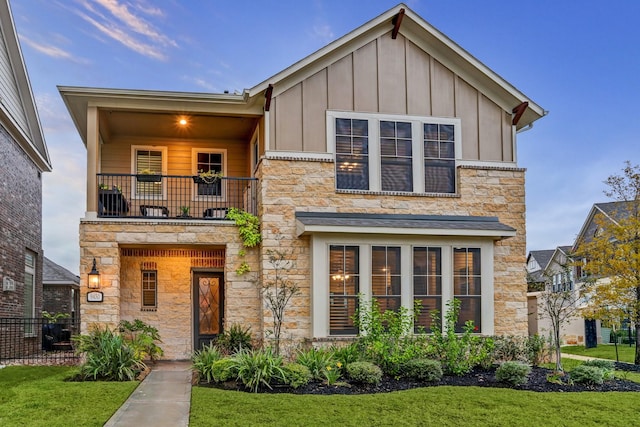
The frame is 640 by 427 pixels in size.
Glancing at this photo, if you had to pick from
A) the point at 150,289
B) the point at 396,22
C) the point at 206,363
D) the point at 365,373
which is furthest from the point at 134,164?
the point at 365,373

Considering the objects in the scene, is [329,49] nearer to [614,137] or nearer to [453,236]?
[453,236]

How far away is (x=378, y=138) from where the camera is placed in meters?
12.8

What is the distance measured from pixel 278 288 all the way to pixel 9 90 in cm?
935

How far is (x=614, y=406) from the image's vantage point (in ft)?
28.6

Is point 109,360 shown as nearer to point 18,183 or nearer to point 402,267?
point 402,267

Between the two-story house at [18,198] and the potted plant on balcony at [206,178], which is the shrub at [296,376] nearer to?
the potted plant on balcony at [206,178]

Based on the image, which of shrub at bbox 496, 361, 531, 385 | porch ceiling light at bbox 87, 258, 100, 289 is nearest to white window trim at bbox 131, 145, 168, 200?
porch ceiling light at bbox 87, 258, 100, 289

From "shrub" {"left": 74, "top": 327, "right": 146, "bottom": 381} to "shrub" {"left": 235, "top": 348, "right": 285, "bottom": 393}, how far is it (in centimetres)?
198

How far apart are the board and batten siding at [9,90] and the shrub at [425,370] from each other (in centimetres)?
1121

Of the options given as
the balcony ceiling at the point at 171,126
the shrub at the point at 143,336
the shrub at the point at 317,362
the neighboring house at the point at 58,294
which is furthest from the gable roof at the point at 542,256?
the shrub at the point at 317,362

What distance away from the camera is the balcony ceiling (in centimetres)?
1331

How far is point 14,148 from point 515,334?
1289cm

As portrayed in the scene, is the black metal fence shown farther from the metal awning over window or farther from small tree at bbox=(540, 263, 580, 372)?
small tree at bbox=(540, 263, 580, 372)

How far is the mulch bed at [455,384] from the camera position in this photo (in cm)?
939
